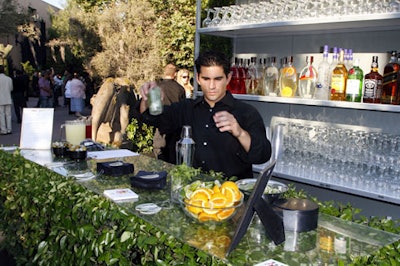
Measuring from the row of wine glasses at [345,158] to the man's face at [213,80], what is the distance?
0.64 meters

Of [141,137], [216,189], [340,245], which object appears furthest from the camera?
[141,137]

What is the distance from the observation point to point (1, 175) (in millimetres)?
2645

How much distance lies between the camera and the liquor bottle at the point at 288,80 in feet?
11.6

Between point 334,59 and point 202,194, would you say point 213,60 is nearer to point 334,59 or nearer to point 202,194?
point 202,194

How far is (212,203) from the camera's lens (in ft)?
4.66

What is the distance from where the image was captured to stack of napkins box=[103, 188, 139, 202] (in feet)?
5.63

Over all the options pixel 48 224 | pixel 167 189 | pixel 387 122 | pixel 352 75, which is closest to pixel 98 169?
pixel 48 224

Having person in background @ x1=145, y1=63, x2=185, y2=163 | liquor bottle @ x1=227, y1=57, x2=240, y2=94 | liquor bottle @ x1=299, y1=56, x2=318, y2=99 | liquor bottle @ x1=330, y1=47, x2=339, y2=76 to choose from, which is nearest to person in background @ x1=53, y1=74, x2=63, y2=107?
person in background @ x1=145, y1=63, x2=185, y2=163

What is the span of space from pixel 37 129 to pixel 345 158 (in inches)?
92.7

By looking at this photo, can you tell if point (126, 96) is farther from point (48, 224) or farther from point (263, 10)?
point (48, 224)

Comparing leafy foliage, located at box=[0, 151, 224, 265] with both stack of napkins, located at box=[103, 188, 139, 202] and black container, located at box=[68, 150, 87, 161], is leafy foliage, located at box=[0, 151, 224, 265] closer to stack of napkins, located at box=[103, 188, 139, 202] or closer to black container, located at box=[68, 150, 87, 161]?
stack of napkins, located at box=[103, 188, 139, 202]

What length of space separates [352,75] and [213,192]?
79.7 inches

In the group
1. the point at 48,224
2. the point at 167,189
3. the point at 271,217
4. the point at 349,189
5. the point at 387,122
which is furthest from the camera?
the point at 387,122

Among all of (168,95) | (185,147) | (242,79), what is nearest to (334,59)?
(242,79)
